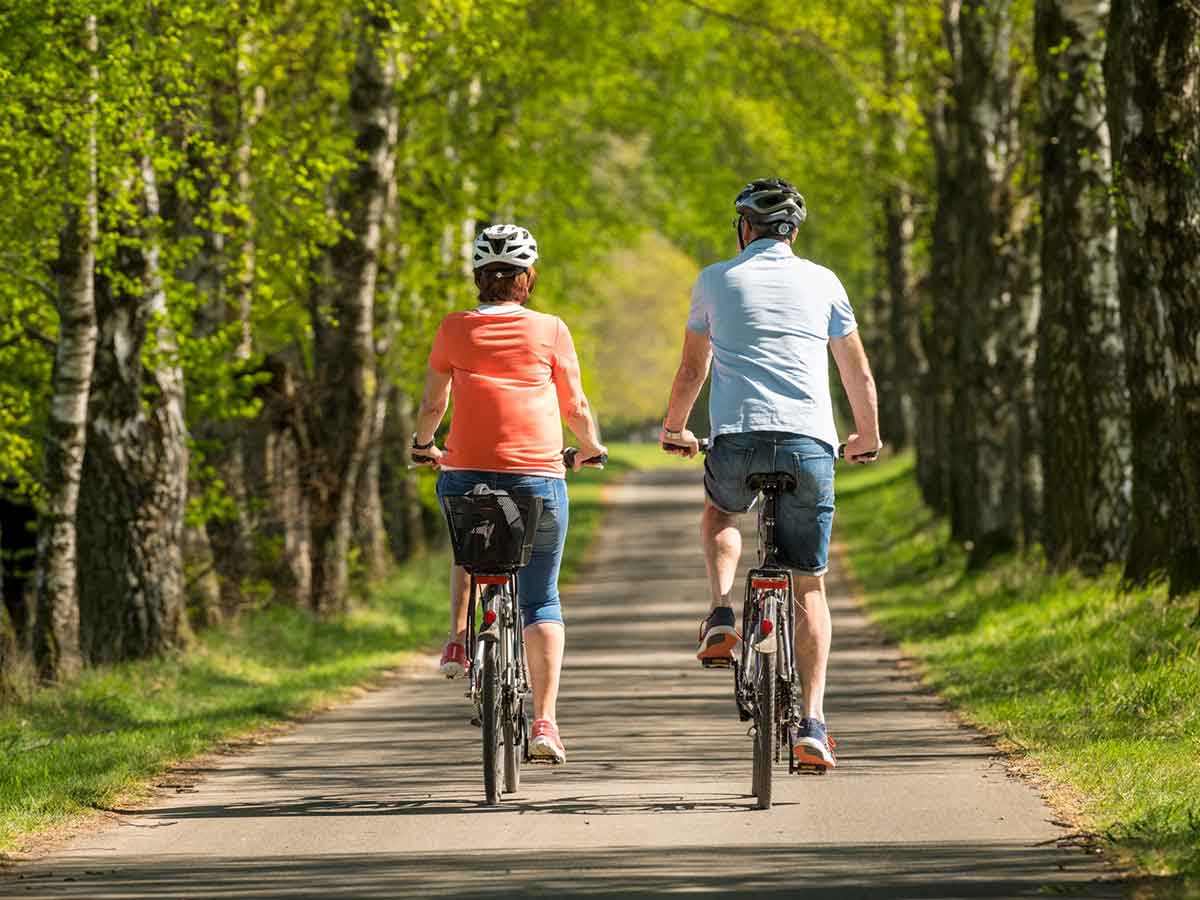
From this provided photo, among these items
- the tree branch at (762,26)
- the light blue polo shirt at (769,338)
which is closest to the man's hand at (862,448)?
the light blue polo shirt at (769,338)

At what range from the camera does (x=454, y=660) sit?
9906 millimetres

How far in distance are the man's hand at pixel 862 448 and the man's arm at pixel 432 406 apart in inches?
68.6

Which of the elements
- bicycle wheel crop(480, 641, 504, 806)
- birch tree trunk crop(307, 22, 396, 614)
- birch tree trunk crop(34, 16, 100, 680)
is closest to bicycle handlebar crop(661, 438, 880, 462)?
bicycle wheel crop(480, 641, 504, 806)

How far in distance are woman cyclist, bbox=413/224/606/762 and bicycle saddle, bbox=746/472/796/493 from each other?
0.95 m

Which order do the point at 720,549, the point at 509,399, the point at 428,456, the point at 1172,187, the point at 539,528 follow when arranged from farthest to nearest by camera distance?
the point at 1172,187 < the point at 428,456 < the point at 539,528 < the point at 509,399 < the point at 720,549

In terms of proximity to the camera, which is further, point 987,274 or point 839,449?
point 987,274

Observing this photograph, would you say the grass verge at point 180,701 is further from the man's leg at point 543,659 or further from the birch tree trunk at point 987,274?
the birch tree trunk at point 987,274

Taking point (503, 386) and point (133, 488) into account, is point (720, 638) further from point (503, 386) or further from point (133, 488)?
point (133, 488)

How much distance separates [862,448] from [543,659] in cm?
170

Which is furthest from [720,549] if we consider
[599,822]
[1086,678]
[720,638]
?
[1086,678]

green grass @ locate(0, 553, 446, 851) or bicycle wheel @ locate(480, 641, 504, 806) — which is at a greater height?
bicycle wheel @ locate(480, 641, 504, 806)

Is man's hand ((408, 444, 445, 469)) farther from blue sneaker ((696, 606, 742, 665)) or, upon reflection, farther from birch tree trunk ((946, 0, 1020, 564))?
birch tree trunk ((946, 0, 1020, 564))

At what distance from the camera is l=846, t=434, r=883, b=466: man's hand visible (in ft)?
31.3

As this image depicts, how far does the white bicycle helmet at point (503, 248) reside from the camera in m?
9.83
